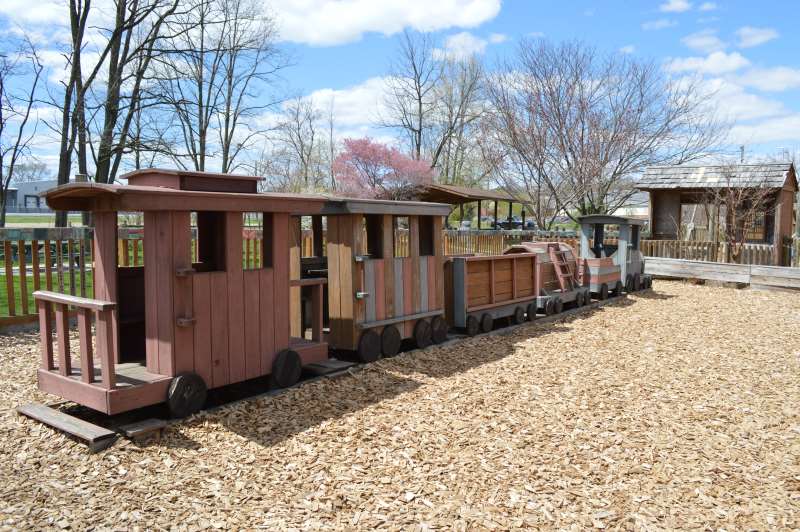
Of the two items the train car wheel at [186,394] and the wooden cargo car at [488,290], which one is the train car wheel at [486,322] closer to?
the wooden cargo car at [488,290]

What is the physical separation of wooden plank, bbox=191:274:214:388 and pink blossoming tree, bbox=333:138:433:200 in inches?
1203

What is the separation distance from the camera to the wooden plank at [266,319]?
5.94m

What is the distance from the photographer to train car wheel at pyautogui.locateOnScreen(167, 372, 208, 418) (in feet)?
17.1

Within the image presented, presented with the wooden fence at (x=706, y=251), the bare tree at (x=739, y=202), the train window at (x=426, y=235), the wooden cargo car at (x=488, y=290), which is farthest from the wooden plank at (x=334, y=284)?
the bare tree at (x=739, y=202)

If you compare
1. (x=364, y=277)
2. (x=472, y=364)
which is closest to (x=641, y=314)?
(x=472, y=364)

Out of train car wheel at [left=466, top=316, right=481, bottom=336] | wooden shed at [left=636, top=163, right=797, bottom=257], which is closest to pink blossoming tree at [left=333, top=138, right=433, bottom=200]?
wooden shed at [left=636, top=163, right=797, bottom=257]

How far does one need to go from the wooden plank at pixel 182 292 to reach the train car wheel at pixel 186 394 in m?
0.09

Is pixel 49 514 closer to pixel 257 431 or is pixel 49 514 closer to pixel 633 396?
pixel 257 431

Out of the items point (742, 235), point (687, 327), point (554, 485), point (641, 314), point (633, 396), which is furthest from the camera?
point (742, 235)

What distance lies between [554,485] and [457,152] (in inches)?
1612

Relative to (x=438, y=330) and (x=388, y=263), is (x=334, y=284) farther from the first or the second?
(x=438, y=330)

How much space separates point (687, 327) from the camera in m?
10.6

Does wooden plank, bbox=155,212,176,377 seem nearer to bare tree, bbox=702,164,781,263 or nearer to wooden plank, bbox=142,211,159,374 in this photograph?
wooden plank, bbox=142,211,159,374

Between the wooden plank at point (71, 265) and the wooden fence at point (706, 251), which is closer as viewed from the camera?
the wooden plank at point (71, 265)
